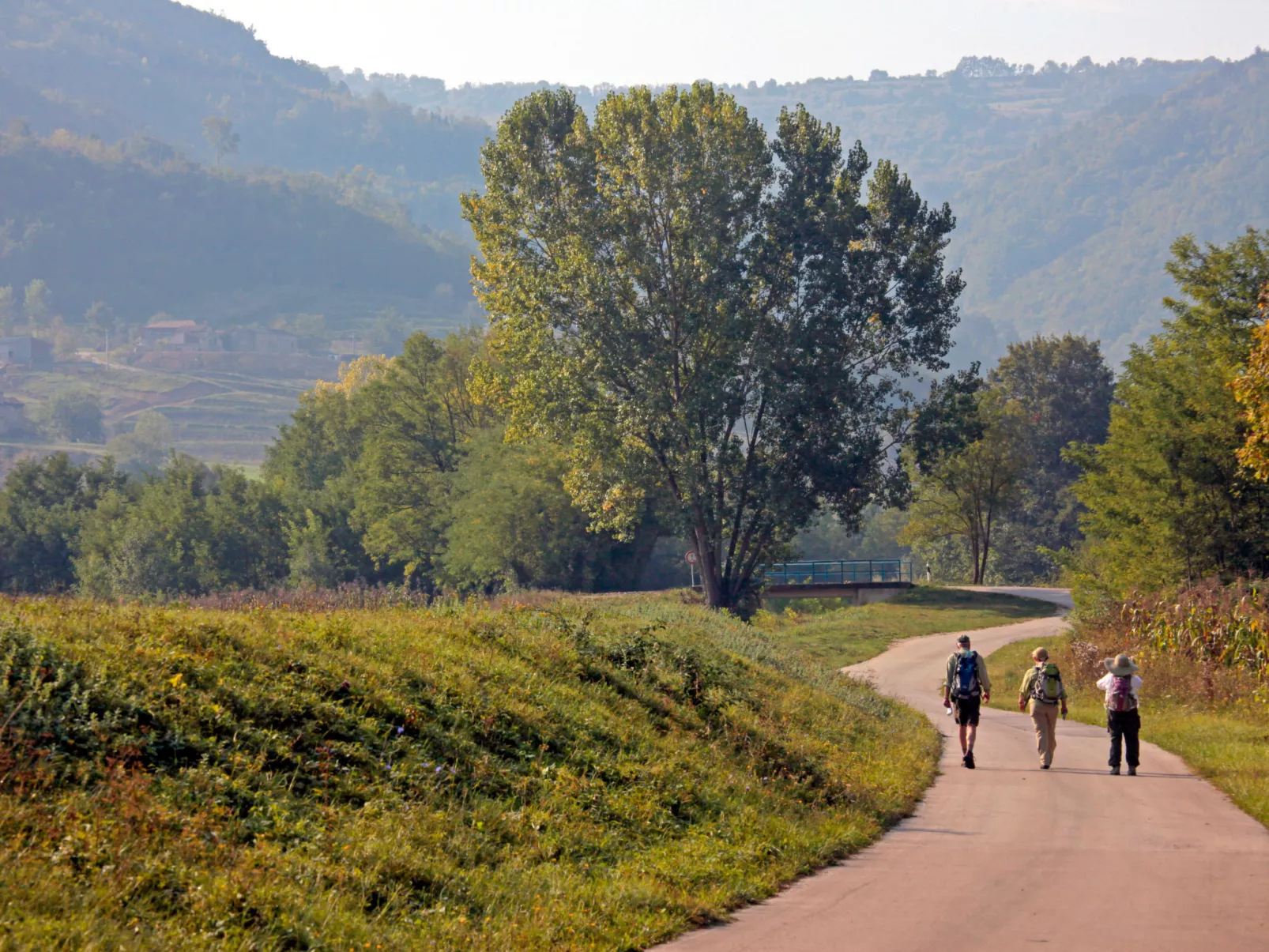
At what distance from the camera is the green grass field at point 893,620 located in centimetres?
4022

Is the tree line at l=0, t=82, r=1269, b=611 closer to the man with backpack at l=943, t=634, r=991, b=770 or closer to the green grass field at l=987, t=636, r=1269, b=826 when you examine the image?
the green grass field at l=987, t=636, r=1269, b=826

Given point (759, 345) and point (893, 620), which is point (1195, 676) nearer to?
point (759, 345)

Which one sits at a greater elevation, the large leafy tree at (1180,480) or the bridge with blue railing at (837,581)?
the large leafy tree at (1180,480)

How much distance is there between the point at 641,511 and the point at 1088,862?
46.2 metres

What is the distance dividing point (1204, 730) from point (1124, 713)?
15.4 ft

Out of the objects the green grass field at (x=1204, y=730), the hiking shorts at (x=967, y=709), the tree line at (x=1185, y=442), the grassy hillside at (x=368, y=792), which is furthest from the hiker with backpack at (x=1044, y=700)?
the tree line at (x=1185, y=442)

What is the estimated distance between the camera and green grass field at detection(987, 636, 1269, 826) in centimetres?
1443

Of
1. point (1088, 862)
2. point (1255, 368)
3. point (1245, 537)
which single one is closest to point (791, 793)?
point (1088, 862)

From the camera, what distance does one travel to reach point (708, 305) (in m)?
39.3

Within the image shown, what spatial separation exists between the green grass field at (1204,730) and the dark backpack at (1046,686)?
161cm

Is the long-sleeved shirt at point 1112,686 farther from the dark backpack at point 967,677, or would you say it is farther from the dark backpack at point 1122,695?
the dark backpack at point 967,677

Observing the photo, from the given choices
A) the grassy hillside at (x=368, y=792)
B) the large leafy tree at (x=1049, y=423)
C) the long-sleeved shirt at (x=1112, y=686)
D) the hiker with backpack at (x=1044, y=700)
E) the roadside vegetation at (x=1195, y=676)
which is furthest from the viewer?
the large leafy tree at (x=1049, y=423)

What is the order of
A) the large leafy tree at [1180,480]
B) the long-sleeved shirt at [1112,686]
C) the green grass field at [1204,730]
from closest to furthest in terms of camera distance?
the green grass field at [1204,730] → the long-sleeved shirt at [1112,686] → the large leafy tree at [1180,480]

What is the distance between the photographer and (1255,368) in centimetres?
2369
